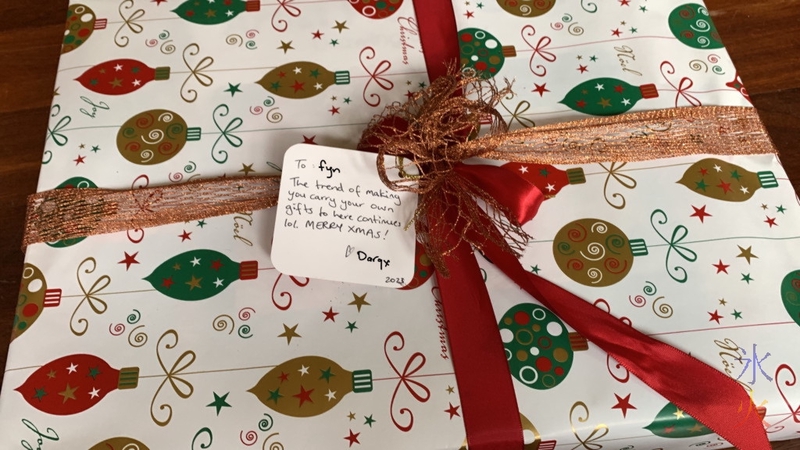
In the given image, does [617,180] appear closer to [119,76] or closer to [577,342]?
[577,342]

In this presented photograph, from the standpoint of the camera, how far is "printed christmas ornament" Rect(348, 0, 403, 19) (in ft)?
3.12

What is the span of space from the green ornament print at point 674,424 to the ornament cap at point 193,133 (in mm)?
A: 721

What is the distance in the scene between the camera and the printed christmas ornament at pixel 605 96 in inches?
34.8

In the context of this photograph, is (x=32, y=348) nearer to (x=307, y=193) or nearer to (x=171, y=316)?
(x=171, y=316)

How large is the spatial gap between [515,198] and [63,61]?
0.73m

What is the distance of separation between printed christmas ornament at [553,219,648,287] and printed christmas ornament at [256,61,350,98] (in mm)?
402

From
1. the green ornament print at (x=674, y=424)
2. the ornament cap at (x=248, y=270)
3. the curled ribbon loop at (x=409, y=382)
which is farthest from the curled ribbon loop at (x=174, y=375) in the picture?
the green ornament print at (x=674, y=424)

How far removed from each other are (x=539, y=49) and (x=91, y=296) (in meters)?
0.74

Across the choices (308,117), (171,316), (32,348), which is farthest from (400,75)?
(32,348)

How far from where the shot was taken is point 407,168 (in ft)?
2.62

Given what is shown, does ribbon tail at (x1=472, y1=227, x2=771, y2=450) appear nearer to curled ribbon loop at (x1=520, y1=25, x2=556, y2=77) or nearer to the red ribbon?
the red ribbon

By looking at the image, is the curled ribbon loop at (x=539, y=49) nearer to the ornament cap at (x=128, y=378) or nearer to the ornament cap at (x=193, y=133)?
the ornament cap at (x=193, y=133)

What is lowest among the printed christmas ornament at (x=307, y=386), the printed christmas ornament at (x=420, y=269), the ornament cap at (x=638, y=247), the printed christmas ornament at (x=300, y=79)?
the printed christmas ornament at (x=307, y=386)

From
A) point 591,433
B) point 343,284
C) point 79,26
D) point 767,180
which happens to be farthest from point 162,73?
point 767,180
